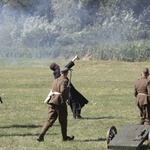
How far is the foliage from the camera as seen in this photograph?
50.2 meters

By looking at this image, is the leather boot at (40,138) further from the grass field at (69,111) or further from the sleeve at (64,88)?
the sleeve at (64,88)

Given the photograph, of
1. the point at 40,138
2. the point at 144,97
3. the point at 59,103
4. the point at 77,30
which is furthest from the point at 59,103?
the point at 77,30

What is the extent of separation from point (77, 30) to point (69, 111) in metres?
38.6

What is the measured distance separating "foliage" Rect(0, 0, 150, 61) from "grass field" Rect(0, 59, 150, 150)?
41.7ft

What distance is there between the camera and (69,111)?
19641 mm

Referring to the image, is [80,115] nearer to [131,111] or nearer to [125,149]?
[131,111]

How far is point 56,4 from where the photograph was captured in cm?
5509

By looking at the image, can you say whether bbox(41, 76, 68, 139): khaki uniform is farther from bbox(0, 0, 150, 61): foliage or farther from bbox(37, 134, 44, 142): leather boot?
bbox(0, 0, 150, 61): foliage

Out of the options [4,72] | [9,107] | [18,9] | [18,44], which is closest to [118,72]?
[4,72]

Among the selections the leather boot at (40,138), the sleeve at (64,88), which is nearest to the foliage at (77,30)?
the leather boot at (40,138)

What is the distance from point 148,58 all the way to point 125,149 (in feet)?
133

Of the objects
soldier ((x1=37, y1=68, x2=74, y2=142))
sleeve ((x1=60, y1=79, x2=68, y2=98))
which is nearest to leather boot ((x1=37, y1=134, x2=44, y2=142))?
soldier ((x1=37, y1=68, x2=74, y2=142))

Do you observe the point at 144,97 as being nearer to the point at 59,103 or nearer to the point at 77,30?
the point at 59,103

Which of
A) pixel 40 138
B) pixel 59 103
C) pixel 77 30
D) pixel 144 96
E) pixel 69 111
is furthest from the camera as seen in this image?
pixel 77 30
